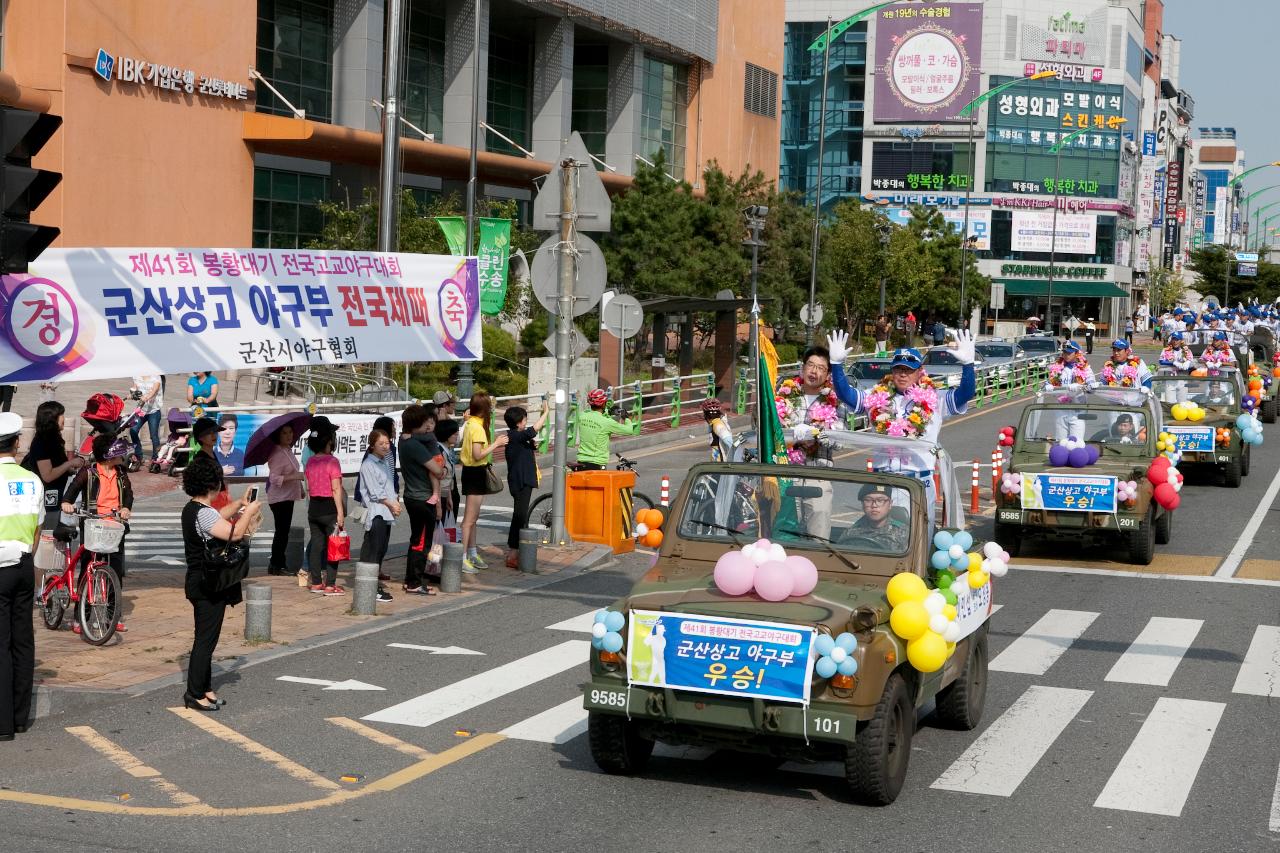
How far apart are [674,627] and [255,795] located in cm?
237

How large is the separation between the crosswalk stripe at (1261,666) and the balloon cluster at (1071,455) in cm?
411

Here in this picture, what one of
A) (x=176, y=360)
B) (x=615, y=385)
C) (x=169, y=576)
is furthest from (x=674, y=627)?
(x=615, y=385)

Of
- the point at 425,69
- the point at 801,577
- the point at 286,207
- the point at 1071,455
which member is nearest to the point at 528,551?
the point at 1071,455

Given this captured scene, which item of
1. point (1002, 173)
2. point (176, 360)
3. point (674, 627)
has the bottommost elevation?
point (674, 627)

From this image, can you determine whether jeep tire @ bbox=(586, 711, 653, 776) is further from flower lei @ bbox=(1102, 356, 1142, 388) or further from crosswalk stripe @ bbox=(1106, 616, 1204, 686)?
flower lei @ bbox=(1102, 356, 1142, 388)

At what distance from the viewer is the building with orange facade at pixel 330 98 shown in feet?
114

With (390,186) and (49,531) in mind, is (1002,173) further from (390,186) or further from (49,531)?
(49,531)

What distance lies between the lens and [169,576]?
51.8ft

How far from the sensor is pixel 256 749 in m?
9.41

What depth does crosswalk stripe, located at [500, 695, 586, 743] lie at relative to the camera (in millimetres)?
9906

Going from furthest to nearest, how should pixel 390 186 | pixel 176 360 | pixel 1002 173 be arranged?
1. pixel 1002 173
2. pixel 390 186
3. pixel 176 360

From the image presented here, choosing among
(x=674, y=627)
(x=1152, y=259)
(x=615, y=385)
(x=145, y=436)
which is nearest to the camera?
(x=674, y=627)

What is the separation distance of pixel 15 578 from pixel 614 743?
3700 millimetres

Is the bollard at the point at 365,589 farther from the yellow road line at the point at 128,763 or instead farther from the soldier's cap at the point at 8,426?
the soldier's cap at the point at 8,426
